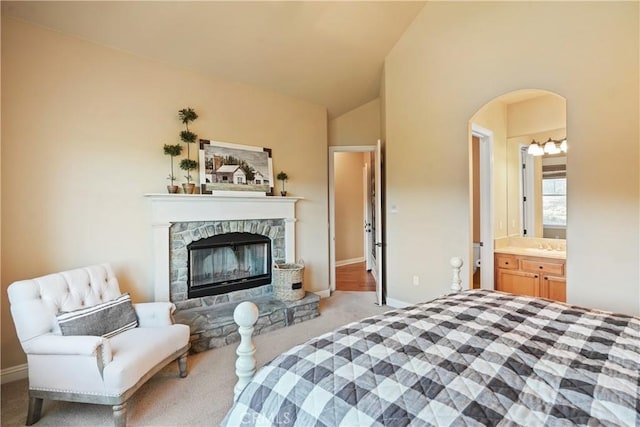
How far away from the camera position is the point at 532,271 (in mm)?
3355

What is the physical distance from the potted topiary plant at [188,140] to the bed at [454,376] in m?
2.39

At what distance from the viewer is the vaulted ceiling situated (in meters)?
2.45

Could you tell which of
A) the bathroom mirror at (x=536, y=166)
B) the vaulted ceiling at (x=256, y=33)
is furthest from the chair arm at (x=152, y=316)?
the bathroom mirror at (x=536, y=166)

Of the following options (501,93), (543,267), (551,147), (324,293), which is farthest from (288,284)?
(551,147)

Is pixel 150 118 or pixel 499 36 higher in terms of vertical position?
pixel 499 36

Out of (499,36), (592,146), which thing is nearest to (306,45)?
(499,36)

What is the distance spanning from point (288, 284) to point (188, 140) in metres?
1.86

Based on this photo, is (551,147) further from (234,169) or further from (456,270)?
(234,169)

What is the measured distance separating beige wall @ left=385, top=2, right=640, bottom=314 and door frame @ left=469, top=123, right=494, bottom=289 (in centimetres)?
56

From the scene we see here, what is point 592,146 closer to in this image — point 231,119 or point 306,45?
point 306,45

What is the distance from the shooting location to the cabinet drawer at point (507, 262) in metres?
3.50

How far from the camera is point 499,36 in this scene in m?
2.93

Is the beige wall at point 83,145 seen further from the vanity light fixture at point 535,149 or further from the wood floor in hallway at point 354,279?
the vanity light fixture at point 535,149

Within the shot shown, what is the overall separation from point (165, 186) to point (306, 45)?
207cm
